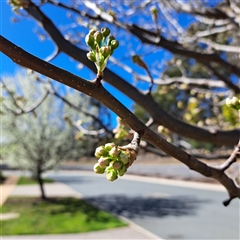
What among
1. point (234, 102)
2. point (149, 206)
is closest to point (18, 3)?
point (234, 102)

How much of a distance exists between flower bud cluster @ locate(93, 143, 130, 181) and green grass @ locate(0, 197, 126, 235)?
24.9ft

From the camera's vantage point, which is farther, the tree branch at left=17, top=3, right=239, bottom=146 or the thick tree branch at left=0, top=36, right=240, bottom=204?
the tree branch at left=17, top=3, right=239, bottom=146

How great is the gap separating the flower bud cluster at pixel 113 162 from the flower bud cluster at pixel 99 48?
0.21m

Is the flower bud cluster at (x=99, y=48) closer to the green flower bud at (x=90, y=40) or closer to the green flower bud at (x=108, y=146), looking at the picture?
the green flower bud at (x=90, y=40)

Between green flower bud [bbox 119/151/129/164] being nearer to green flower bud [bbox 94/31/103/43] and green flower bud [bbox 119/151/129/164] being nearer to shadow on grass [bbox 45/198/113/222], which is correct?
green flower bud [bbox 94/31/103/43]

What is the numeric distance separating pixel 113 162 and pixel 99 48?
292 mm

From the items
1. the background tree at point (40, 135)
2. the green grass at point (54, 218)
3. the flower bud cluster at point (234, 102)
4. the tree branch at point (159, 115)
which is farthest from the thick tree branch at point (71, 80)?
the background tree at point (40, 135)

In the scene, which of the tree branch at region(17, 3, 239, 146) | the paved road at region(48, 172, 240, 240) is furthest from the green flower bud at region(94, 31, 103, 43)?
the paved road at region(48, 172, 240, 240)

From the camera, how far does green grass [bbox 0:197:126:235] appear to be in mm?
8125

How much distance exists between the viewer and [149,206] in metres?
11.6

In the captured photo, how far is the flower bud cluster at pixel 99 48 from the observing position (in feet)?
2.60

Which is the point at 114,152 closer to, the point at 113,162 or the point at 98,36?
the point at 113,162

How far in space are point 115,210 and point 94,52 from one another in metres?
10.8

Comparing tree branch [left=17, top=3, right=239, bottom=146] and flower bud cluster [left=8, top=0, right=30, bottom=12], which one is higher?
flower bud cluster [left=8, top=0, right=30, bottom=12]
